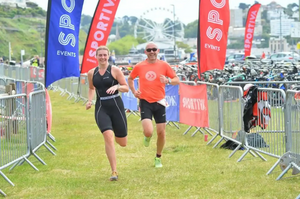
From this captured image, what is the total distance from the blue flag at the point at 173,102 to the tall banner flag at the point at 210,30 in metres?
2.44

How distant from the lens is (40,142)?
37.4 ft

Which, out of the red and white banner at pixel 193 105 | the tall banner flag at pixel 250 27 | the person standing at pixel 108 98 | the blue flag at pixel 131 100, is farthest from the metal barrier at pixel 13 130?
the tall banner flag at pixel 250 27

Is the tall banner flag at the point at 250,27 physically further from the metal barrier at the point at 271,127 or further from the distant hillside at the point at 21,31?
the distant hillside at the point at 21,31

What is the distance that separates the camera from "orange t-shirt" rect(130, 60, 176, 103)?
10.1m

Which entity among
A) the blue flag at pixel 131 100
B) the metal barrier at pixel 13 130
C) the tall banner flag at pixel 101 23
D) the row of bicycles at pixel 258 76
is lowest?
→ the metal barrier at pixel 13 130

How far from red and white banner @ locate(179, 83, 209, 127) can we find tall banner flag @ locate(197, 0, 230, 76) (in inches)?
21.1

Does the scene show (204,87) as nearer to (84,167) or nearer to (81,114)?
(84,167)

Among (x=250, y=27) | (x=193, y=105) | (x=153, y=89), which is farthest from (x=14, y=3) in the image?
(x=153, y=89)

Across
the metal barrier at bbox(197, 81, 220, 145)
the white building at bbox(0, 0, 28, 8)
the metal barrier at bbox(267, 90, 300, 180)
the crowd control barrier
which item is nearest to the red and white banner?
the crowd control barrier

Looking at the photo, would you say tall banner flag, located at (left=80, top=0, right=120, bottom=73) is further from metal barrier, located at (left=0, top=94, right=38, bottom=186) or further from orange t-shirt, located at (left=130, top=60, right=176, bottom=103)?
metal barrier, located at (left=0, top=94, right=38, bottom=186)

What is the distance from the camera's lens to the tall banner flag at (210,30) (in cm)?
1291

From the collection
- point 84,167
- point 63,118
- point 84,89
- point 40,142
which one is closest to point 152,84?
point 84,167

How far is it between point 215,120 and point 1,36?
10345cm

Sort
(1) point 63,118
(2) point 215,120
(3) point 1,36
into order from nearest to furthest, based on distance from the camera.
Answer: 1. (2) point 215,120
2. (1) point 63,118
3. (3) point 1,36
